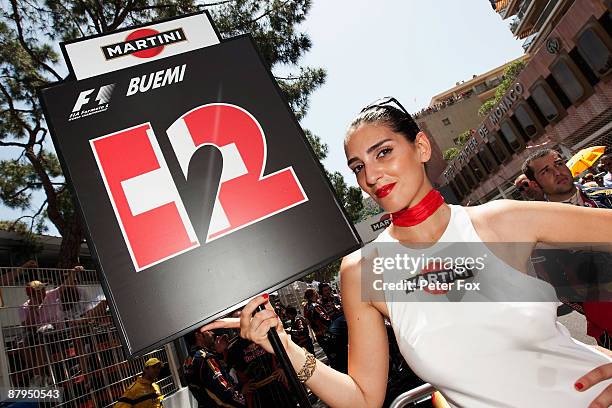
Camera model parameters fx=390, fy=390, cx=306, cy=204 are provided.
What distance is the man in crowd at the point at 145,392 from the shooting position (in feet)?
13.4

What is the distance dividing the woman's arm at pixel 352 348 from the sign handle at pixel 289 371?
0.04 m

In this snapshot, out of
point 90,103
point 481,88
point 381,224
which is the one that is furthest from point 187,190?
point 481,88

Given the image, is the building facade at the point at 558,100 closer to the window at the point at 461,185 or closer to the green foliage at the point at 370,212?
the window at the point at 461,185

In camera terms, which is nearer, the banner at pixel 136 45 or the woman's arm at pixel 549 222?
the woman's arm at pixel 549 222

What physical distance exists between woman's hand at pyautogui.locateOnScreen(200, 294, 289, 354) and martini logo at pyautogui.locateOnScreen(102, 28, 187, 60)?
1138 millimetres

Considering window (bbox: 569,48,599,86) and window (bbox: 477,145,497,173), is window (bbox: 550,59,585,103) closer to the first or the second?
window (bbox: 569,48,599,86)

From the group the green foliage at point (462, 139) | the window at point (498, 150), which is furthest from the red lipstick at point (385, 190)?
the green foliage at point (462, 139)

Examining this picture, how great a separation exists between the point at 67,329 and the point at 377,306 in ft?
9.90

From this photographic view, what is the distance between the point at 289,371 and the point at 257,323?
20cm

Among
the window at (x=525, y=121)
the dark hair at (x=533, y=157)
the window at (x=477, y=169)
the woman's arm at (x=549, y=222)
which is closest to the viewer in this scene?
the woman's arm at (x=549, y=222)

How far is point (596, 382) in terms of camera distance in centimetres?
112

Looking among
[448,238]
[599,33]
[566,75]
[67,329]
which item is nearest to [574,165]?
[448,238]

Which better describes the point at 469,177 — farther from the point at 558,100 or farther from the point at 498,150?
the point at 558,100

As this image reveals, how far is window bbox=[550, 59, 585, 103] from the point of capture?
64.1ft
